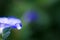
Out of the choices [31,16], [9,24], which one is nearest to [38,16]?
[31,16]

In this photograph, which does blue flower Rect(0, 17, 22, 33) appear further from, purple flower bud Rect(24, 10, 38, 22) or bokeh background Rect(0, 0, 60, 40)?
purple flower bud Rect(24, 10, 38, 22)

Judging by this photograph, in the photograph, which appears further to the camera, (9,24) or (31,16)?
(31,16)

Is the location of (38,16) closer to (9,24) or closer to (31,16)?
(31,16)

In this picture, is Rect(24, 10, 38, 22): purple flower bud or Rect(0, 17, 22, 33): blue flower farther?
Rect(24, 10, 38, 22): purple flower bud

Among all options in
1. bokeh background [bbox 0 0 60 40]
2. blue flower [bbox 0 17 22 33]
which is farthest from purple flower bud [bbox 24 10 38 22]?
blue flower [bbox 0 17 22 33]

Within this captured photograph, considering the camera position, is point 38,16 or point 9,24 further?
point 38,16

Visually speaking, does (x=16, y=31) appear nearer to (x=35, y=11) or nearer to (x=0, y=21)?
(x=0, y=21)

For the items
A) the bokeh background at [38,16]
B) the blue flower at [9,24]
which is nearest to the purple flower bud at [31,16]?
the bokeh background at [38,16]

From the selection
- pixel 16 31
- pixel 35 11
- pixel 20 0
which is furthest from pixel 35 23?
pixel 16 31
